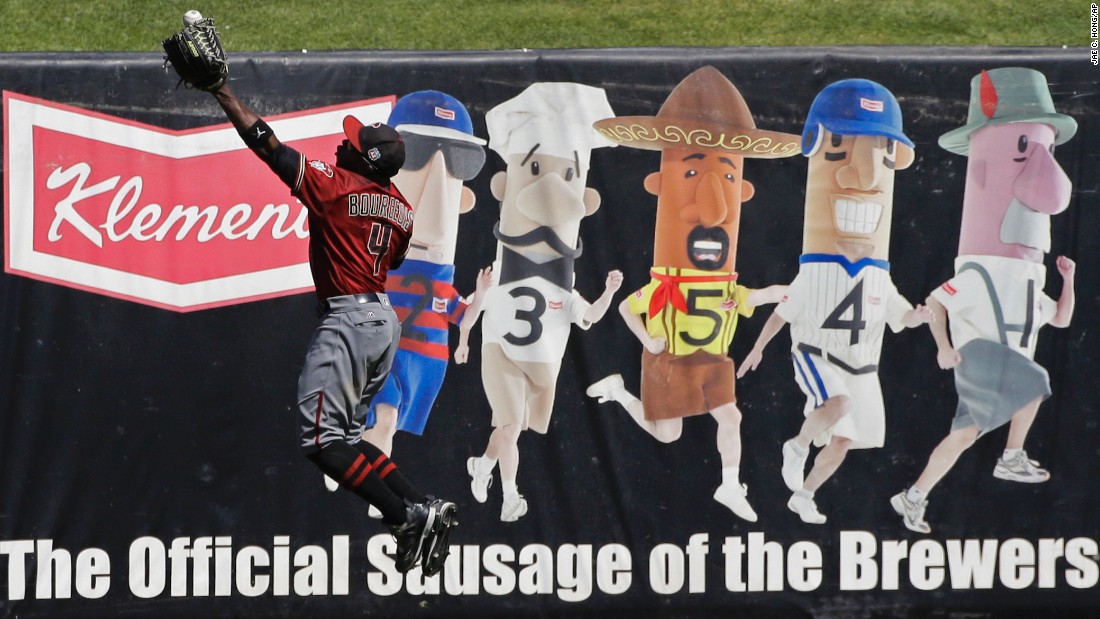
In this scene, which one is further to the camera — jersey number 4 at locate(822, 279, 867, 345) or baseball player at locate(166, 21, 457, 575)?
jersey number 4 at locate(822, 279, 867, 345)

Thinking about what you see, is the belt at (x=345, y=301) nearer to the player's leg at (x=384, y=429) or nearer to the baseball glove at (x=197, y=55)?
the baseball glove at (x=197, y=55)

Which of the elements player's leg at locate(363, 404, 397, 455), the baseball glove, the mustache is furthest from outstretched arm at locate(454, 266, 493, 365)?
the baseball glove

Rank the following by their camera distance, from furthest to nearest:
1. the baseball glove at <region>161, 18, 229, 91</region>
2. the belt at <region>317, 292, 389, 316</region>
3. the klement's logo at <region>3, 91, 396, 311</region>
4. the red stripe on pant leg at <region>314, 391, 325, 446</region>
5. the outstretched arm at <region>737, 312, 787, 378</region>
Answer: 1. the outstretched arm at <region>737, 312, 787, 378</region>
2. the klement's logo at <region>3, 91, 396, 311</region>
3. the belt at <region>317, 292, 389, 316</region>
4. the red stripe on pant leg at <region>314, 391, 325, 446</region>
5. the baseball glove at <region>161, 18, 229, 91</region>

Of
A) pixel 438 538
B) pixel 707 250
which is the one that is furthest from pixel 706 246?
pixel 438 538

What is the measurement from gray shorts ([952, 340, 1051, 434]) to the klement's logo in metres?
2.86

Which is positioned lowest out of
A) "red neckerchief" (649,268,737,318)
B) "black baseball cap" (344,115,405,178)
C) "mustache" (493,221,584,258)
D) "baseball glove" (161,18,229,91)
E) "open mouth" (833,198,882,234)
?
"red neckerchief" (649,268,737,318)

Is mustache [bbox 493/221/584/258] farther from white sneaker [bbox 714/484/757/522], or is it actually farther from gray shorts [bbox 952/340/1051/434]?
gray shorts [bbox 952/340/1051/434]

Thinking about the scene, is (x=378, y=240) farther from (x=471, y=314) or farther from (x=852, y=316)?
(x=852, y=316)

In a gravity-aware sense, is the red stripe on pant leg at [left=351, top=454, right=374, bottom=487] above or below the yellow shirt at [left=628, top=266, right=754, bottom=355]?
below

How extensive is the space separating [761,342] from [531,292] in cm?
106

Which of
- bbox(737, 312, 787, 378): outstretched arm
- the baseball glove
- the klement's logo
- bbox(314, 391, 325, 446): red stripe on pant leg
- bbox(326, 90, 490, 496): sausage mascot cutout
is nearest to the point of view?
the baseball glove

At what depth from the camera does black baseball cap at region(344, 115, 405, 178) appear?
415cm

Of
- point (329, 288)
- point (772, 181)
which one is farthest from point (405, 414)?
point (772, 181)

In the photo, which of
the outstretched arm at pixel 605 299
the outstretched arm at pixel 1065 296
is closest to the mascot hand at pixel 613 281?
the outstretched arm at pixel 605 299
